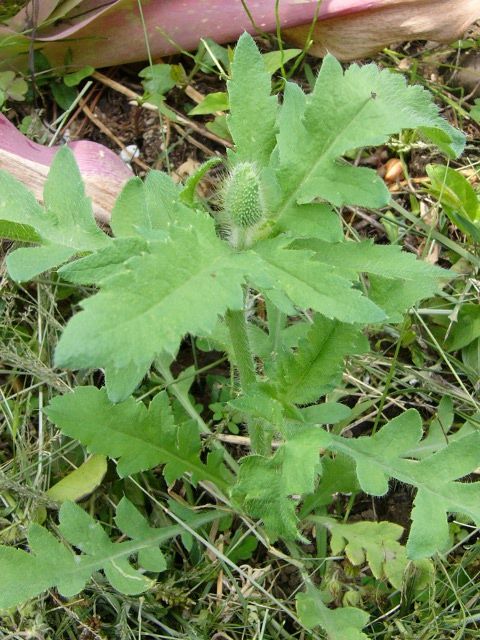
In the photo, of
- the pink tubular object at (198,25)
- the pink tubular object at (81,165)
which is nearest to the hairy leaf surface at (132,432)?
the pink tubular object at (81,165)

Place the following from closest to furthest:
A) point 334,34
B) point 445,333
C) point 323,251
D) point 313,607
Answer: point 323,251 → point 313,607 → point 445,333 → point 334,34

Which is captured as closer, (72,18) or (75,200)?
(75,200)

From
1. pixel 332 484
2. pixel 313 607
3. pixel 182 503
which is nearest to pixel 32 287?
pixel 182 503

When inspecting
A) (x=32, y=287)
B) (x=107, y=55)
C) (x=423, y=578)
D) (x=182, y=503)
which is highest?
(x=107, y=55)

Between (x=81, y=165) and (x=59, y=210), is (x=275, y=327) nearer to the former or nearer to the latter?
(x=59, y=210)

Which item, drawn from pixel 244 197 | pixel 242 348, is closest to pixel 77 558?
pixel 242 348

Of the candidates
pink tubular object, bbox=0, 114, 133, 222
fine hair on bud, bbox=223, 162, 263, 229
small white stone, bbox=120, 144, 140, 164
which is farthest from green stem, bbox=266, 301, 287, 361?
small white stone, bbox=120, 144, 140, 164

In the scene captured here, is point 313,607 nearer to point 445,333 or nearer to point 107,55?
point 445,333

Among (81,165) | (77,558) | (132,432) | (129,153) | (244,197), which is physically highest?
(244,197)
